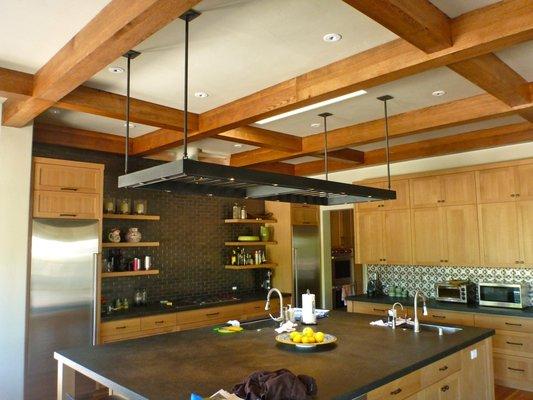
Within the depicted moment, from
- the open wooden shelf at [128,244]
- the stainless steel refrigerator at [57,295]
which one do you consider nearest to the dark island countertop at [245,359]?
the stainless steel refrigerator at [57,295]

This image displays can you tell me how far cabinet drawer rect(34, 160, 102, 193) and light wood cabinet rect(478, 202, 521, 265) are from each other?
449 cm

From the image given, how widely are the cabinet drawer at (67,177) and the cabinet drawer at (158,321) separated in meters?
1.57

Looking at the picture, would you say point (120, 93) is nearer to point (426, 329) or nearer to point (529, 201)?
point (426, 329)

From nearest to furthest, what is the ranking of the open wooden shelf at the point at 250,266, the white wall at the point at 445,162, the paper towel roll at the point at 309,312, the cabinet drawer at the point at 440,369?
the cabinet drawer at the point at 440,369 → the paper towel roll at the point at 309,312 → the white wall at the point at 445,162 → the open wooden shelf at the point at 250,266

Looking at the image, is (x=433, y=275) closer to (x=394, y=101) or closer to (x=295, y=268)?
(x=295, y=268)

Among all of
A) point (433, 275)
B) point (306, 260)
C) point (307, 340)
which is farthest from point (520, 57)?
point (306, 260)

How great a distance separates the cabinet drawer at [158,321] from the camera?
4.95 m

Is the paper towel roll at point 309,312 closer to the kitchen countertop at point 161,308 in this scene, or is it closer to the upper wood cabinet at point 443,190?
the kitchen countertop at point 161,308

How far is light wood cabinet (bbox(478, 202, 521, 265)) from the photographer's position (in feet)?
16.4

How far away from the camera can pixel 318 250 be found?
734cm

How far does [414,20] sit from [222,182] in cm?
147

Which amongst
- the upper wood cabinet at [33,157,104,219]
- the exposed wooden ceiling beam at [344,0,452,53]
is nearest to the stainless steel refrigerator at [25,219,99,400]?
the upper wood cabinet at [33,157,104,219]

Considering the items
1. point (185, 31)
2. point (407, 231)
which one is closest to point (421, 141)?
point (407, 231)

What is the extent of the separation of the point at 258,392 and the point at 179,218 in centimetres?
426
